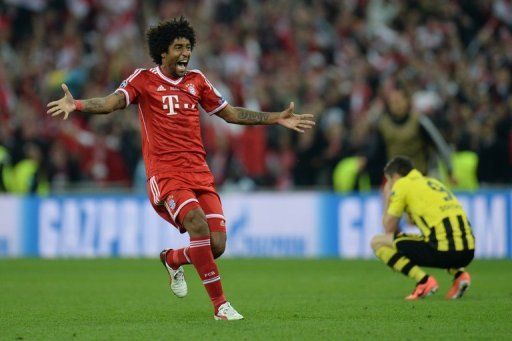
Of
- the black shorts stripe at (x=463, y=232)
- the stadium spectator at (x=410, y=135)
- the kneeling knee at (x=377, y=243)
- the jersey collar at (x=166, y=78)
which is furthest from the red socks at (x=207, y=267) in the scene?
the stadium spectator at (x=410, y=135)

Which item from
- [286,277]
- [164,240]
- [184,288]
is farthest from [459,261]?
[164,240]

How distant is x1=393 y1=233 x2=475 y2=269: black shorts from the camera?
1073 centimetres

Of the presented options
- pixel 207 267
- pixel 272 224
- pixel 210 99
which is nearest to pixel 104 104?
pixel 210 99

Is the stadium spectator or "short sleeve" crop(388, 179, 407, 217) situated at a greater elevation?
the stadium spectator

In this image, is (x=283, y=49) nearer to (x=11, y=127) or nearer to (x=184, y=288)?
(x=11, y=127)

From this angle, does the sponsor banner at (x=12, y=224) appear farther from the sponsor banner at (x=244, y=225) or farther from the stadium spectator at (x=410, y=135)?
the stadium spectator at (x=410, y=135)

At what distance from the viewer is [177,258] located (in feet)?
31.8

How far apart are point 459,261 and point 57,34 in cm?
1579

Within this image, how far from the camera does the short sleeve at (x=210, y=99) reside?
9320 mm

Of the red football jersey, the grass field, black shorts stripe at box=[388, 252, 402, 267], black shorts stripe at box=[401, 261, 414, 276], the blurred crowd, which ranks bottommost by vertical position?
the grass field

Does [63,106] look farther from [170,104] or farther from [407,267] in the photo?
[407,267]

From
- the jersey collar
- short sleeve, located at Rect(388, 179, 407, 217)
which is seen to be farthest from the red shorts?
short sleeve, located at Rect(388, 179, 407, 217)

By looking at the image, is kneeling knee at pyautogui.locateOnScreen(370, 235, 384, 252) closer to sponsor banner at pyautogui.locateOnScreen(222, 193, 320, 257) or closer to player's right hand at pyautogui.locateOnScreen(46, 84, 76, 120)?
player's right hand at pyautogui.locateOnScreen(46, 84, 76, 120)

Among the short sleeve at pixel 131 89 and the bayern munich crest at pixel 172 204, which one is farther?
the short sleeve at pixel 131 89
